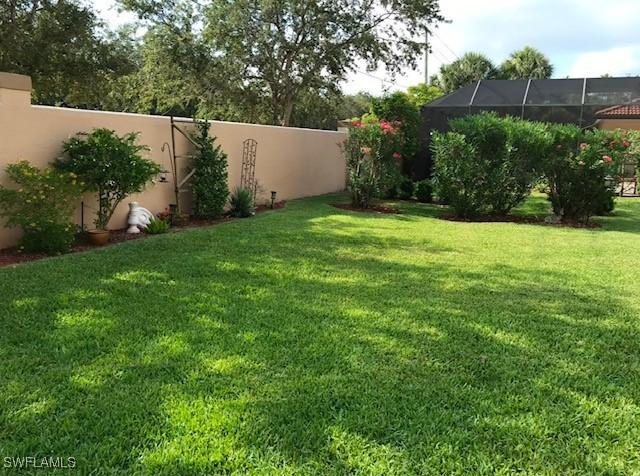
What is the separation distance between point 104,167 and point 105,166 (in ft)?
0.06

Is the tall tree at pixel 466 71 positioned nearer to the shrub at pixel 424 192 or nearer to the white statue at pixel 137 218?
the shrub at pixel 424 192

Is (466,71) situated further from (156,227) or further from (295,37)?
(156,227)

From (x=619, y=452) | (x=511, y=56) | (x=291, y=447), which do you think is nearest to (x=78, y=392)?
(x=291, y=447)

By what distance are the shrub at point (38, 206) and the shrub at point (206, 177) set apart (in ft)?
9.57

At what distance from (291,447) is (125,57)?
17.3 metres

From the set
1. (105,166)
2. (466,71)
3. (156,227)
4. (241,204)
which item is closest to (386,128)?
(241,204)

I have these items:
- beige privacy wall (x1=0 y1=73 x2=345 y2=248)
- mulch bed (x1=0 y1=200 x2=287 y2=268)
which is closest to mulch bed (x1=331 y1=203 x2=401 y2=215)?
beige privacy wall (x1=0 y1=73 x2=345 y2=248)

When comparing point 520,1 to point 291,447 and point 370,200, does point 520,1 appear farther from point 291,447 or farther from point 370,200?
point 291,447

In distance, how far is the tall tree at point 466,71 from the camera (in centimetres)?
2933

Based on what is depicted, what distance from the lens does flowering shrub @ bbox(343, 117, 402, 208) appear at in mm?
10758

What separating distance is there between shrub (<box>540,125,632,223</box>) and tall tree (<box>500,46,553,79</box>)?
71.7ft

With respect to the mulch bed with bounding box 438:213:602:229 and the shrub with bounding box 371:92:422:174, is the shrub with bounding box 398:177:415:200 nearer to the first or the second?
the shrub with bounding box 371:92:422:174

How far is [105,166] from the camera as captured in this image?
6316 mm

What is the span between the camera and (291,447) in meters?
2.29
